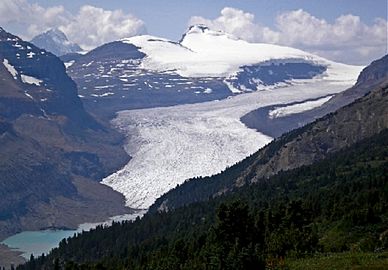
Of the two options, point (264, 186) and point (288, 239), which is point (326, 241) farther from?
point (264, 186)

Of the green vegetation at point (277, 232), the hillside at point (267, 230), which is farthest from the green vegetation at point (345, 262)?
the hillside at point (267, 230)

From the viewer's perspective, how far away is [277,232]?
7188cm

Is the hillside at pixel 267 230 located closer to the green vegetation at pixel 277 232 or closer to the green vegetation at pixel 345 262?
the green vegetation at pixel 277 232

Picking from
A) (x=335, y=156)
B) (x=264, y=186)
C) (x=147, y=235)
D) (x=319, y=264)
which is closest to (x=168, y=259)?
(x=319, y=264)

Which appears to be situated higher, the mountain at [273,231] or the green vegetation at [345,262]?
the green vegetation at [345,262]

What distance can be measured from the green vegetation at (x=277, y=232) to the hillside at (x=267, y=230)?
11cm

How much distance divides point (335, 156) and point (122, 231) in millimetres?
59517

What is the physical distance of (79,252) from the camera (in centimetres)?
15088

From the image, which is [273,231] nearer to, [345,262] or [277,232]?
[277,232]

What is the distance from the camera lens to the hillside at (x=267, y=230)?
62156mm

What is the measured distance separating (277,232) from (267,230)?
524 cm

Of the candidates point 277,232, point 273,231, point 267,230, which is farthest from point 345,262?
point 267,230

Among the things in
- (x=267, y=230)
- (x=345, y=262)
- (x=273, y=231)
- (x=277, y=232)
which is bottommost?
(x=267, y=230)

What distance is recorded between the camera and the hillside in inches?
2447
